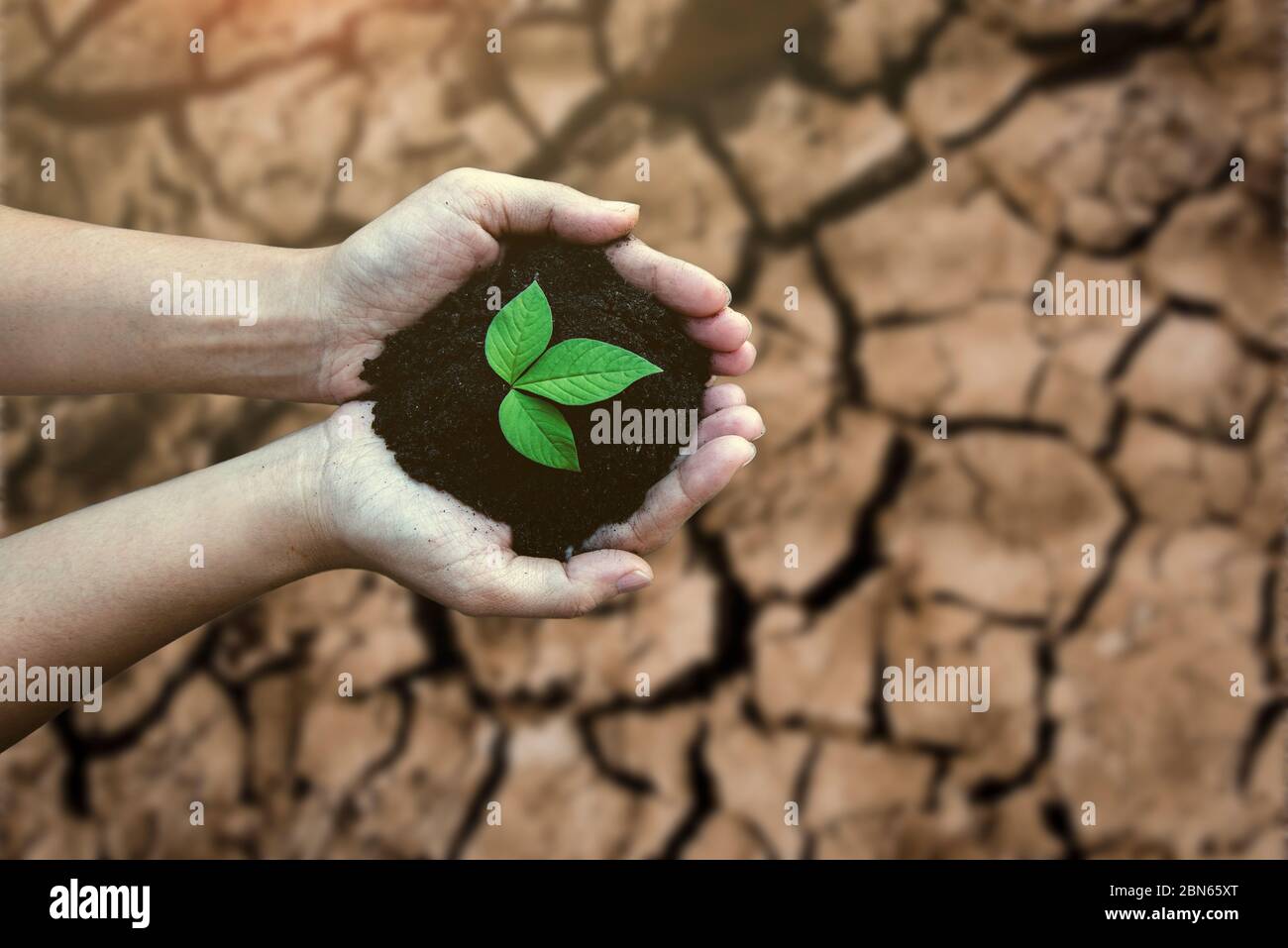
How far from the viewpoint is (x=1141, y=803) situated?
140 cm

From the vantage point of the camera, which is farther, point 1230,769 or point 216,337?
point 1230,769

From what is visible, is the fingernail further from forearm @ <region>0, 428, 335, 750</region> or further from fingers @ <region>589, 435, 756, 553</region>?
forearm @ <region>0, 428, 335, 750</region>

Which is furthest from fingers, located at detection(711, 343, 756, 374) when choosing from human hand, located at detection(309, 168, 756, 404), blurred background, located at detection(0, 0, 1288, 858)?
blurred background, located at detection(0, 0, 1288, 858)

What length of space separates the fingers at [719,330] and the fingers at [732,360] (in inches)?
0.7

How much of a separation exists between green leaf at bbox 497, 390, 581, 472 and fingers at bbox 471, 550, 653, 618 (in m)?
0.11

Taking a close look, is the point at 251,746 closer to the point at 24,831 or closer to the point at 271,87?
the point at 24,831

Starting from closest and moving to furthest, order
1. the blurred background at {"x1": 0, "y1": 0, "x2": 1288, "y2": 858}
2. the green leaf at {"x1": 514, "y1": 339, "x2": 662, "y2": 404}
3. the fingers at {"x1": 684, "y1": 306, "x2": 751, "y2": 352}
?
the green leaf at {"x1": 514, "y1": 339, "x2": 662, "y2": 404}
the fingers at {"x1": 684, "y1": 306, "x2": 751, "y2": 352}
the blurred background at {"x1": 0, "y1": 0, "x2": 1288, "y2": 858}

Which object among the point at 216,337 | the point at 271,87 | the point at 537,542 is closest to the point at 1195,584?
the point at 537,542

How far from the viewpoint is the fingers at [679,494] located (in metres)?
0.96

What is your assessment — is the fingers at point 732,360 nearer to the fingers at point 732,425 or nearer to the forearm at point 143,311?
the fingers at point 732,425

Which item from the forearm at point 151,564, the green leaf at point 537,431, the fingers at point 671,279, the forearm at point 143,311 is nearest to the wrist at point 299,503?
the forearm at point 151,564

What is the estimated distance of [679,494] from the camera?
0.99 m

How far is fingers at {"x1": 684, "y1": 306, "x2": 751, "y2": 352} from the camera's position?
3.36 feet

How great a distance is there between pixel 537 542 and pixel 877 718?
2.27ft
